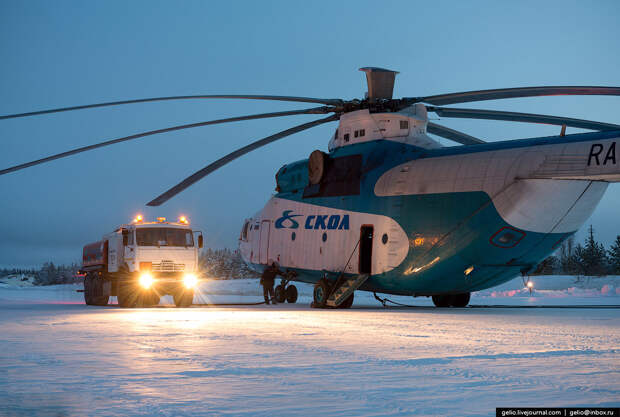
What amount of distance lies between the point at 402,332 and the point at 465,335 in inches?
46.5

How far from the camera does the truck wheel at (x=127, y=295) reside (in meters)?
23.1

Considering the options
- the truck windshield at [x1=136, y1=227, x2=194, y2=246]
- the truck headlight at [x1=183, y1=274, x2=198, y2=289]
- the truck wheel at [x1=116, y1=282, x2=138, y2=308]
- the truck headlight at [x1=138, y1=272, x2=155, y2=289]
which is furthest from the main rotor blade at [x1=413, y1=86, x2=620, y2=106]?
the truck wheel at [x1=116, y1=282, x2=138, y2=308]

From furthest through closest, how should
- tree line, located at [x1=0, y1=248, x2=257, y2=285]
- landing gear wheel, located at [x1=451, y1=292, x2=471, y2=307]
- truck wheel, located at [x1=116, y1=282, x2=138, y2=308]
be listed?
tree line, located at [x1=0, y1=248, x2=257, y2=285], landing gear wheel, located at [x1=451, y1=292, x2=471, y2=307], truck wheel, located at [x1=116, y1=282, x2=138, y2=308]

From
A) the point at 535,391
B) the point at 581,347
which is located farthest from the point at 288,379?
the point at 581,347

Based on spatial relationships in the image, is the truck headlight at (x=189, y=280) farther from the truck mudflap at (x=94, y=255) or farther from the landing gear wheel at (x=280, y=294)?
the truck mudflap at (x=94, y=255)

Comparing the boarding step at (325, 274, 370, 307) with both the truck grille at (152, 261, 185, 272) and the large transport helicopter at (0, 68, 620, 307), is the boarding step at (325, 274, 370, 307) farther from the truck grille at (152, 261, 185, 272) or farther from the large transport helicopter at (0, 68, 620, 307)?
the truck grille at (152, 261, 185, 272)

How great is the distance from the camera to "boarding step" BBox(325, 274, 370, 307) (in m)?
20.5

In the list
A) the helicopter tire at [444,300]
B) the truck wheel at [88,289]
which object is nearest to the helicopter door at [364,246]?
the helicopter tire at [444,300]

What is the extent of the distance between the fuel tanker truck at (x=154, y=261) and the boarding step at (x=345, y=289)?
5061 millimetres

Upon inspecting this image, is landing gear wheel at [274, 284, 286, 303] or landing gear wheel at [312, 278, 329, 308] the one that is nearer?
landing gear wheel at [312, 278, 329, 308]

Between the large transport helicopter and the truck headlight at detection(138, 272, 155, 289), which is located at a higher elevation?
the large transport helicopter

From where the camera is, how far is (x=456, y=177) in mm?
18500

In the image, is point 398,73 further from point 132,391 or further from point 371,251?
point 132,391

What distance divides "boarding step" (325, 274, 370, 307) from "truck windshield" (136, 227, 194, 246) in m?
5.49
